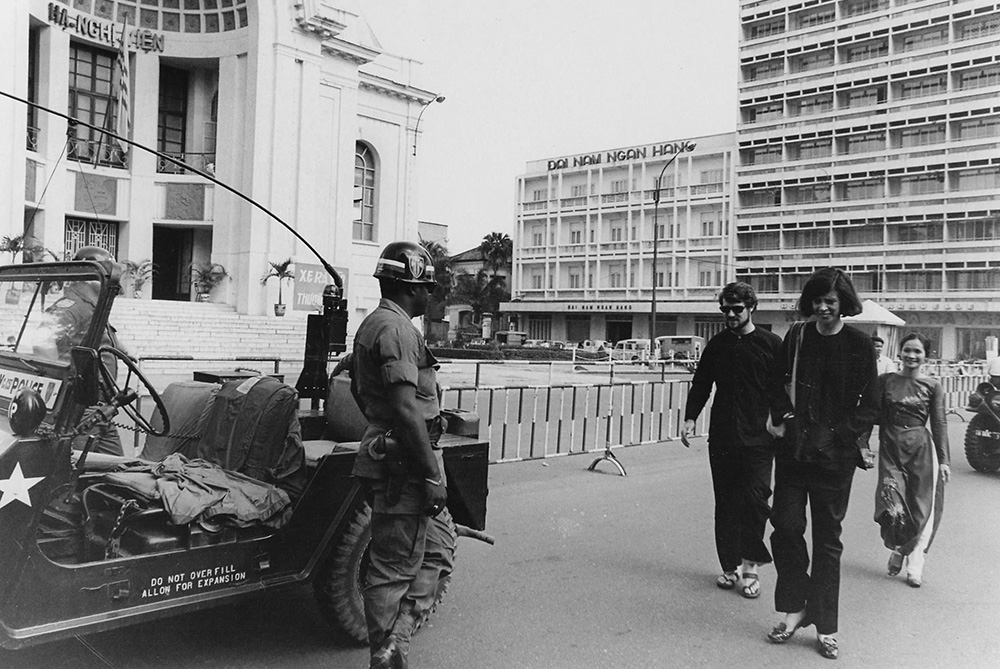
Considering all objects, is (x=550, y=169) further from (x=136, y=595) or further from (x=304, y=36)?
(x=136, y=595)

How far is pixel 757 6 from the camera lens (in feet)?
121

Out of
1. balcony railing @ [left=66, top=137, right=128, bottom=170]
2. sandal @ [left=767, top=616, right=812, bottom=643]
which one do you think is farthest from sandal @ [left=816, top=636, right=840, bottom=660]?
balcony railing @ [left=66, top=137, right=128, bottom=170]

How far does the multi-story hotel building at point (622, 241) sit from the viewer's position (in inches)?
2051

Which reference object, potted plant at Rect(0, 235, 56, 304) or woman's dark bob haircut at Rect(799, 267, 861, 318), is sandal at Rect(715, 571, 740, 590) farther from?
potted plant at Rect(0, 235, 56, 304)

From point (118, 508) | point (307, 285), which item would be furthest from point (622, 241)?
point (118, 508)

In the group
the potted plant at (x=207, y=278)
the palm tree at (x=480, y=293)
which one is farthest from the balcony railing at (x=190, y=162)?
the palm tree at (x=480, y=293)

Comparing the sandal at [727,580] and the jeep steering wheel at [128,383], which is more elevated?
the jeep steering wheel at [128,383]

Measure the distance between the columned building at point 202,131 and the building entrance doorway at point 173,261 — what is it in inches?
1.8

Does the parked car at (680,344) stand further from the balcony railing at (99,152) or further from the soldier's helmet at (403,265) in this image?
the soldier's helmet at (403,265)

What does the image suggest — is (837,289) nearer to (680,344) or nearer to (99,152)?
(99,152)

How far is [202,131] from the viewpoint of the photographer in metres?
27.7

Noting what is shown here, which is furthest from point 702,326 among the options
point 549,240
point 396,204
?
point 396,204

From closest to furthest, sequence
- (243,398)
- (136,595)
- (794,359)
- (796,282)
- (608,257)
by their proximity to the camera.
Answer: (136,595), (243,398), (794,359), (796,282), (608,257)

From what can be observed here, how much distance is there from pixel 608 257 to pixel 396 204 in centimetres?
2690
